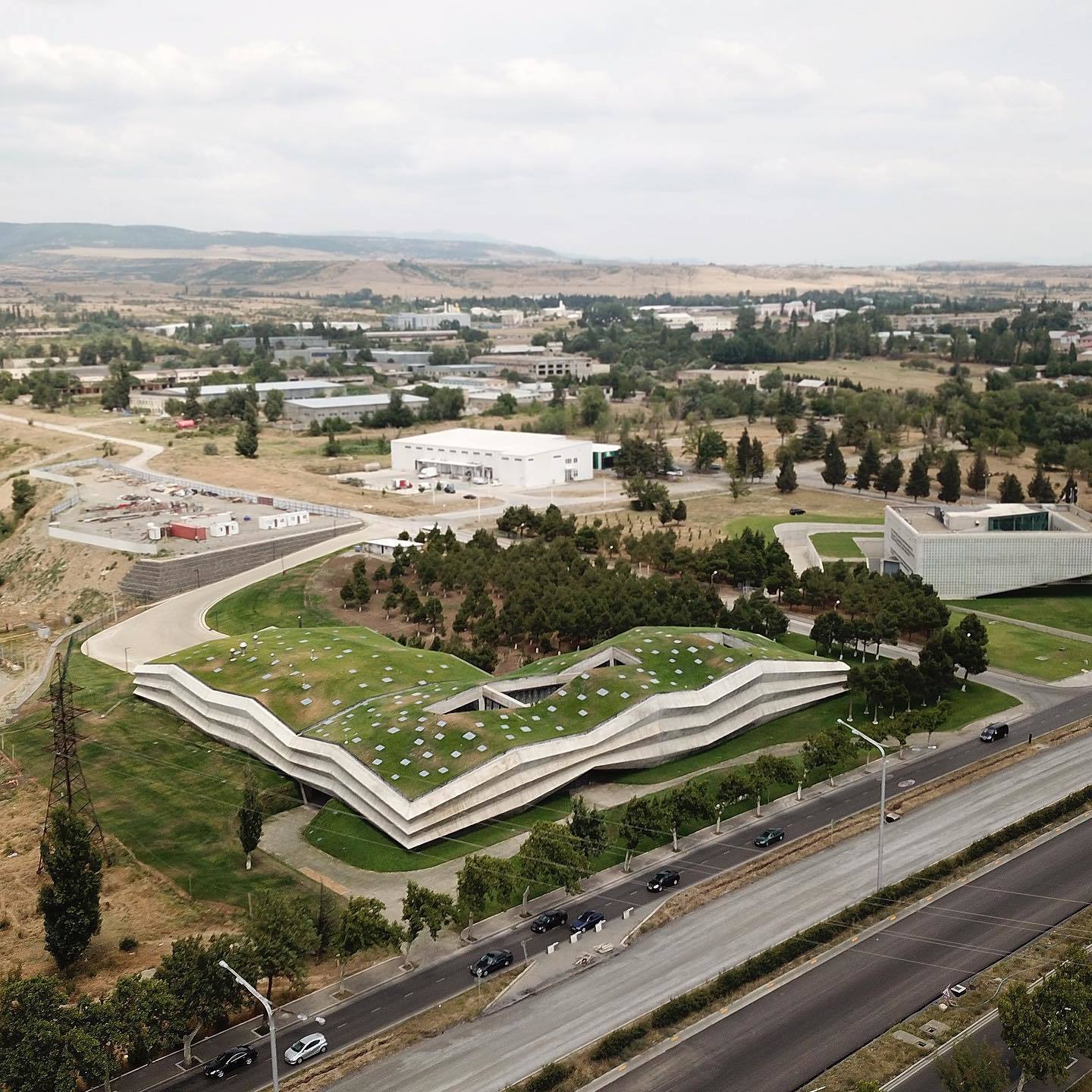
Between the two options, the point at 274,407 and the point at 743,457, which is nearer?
the point at 743,457

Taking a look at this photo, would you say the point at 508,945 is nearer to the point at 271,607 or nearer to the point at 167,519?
the point at 271,607

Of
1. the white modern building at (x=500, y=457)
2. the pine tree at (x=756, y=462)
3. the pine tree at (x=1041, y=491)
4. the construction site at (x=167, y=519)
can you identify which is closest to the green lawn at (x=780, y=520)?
the pine tree at (x=1041, y=491)

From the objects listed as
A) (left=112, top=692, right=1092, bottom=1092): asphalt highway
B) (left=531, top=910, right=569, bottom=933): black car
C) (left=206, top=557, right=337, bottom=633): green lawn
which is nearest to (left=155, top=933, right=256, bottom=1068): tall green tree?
(left=112, top=692, right=1092, bottom=1092): asphalt highway

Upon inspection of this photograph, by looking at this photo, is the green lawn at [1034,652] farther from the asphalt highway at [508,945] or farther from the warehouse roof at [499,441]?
the warehouse roof at [499,441]

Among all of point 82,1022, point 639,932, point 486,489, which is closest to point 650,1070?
point 639,932

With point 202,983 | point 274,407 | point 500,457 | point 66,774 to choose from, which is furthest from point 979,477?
point 274,407

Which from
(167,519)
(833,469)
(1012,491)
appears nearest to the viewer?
(167,519)
